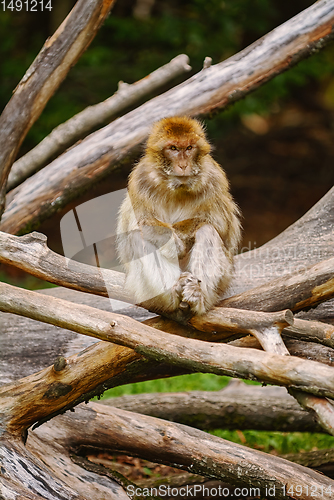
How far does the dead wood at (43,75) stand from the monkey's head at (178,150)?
134cm

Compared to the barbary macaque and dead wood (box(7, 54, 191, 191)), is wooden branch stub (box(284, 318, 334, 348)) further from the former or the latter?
dead wood (box(7, 54, 191, 191))

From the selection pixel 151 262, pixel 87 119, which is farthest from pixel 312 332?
pixel 87 119

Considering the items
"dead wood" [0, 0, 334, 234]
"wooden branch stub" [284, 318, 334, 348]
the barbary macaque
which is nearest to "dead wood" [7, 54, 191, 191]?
"dead wood" [0, 0, 334, 234]

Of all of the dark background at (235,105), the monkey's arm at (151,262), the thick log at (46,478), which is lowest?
the thick log at (46,478)

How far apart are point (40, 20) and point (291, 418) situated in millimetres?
8578

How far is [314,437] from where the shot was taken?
197 inches

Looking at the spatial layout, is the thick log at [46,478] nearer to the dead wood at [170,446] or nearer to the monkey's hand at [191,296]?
the dead wood at [170,446]

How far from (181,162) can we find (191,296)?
2.96 feet

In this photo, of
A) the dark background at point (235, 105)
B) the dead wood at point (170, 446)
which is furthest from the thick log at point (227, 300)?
the dark background at point (235, 105)

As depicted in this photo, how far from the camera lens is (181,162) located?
133 inches

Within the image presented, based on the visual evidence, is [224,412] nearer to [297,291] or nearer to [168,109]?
[297,291]

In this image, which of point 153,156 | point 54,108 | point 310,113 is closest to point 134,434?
point 153,156

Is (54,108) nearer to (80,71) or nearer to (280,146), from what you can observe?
(80,71)

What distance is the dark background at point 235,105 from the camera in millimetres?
8305
